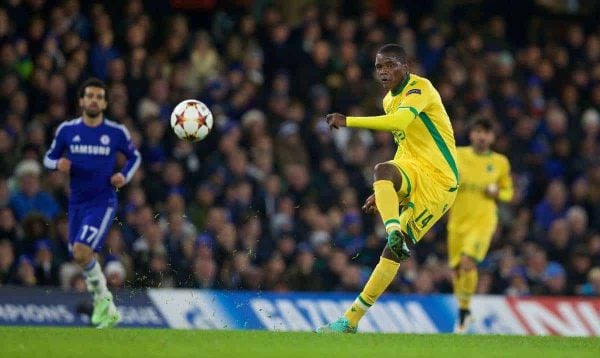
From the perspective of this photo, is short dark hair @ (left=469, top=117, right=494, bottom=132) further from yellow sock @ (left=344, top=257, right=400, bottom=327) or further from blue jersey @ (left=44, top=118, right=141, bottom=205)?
yellow sock @ (left=344, top=257, right=400, bottom=327)

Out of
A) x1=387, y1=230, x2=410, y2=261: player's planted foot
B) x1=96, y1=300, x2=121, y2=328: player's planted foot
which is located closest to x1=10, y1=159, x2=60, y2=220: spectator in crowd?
x1=96, y1=300, x2=121, y2=328: player's planted foot

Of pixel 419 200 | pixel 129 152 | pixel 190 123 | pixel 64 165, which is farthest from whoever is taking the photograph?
pixel 129 152

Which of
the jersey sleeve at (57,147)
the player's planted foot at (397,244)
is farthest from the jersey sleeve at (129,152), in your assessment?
the player's planted foot at (397,244)

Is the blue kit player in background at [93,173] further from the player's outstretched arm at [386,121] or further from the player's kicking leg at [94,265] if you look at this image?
the player's outstretched arm at [386,121]

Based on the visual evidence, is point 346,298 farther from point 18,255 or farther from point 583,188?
point 583,188

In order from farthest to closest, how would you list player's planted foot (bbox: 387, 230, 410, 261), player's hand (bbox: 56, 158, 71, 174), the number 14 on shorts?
player's hand (bbox: 56, 158, 71, 174) → the number 14 on shorts → player's planted foot (bbox: 387, 230, 410, 261)

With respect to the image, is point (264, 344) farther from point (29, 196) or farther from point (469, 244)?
point (29, 196)

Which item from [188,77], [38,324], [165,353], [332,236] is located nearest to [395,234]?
[165,353]

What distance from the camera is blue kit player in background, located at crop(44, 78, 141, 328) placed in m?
12.6

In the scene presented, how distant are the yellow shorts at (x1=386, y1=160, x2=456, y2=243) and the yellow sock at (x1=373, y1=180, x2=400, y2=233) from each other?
0.78 feet

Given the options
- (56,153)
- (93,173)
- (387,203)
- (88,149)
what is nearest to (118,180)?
(93,173)

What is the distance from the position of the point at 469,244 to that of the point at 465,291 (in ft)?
1.84

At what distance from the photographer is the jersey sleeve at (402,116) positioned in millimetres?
9859

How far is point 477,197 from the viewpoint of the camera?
596 inches
